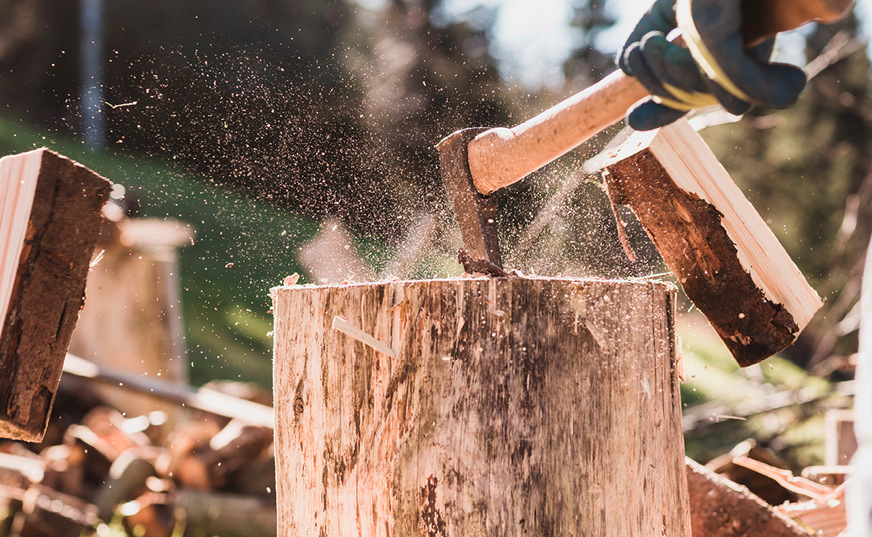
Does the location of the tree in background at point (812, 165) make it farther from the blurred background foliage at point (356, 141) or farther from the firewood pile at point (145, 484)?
the firewood pile at point (145, 484)

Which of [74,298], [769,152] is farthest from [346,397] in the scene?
[769,152]

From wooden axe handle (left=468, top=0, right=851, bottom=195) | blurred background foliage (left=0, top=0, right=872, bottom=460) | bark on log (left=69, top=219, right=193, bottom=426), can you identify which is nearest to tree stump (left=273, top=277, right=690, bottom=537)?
wooden axe handle (left=468, top=0, right=851, bottom=195)

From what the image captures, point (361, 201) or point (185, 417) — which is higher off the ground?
point (361, 201)

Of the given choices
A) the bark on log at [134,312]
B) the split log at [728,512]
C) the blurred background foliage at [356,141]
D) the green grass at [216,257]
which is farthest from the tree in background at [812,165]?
the split log at [728,512]

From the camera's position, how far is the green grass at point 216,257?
23.8ft

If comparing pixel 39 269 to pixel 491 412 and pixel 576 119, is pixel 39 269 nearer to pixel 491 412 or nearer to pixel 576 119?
pixel 491 412

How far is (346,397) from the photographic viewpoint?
4.57ft

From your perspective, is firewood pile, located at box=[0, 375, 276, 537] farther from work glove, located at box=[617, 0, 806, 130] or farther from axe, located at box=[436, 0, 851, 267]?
work glove, located at box=[617, 0, 806, 130]

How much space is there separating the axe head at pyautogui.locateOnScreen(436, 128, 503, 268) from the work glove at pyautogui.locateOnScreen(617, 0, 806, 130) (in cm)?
56

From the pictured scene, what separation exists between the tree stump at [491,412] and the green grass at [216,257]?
2.82 meters

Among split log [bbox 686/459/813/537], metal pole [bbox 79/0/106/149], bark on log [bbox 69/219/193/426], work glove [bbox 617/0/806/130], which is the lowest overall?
split log [bbox 686/459/813/537]

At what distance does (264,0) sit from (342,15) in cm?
196

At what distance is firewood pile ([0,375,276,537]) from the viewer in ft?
9.94

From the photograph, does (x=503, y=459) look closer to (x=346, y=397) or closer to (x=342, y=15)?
(x=346, y=397)
